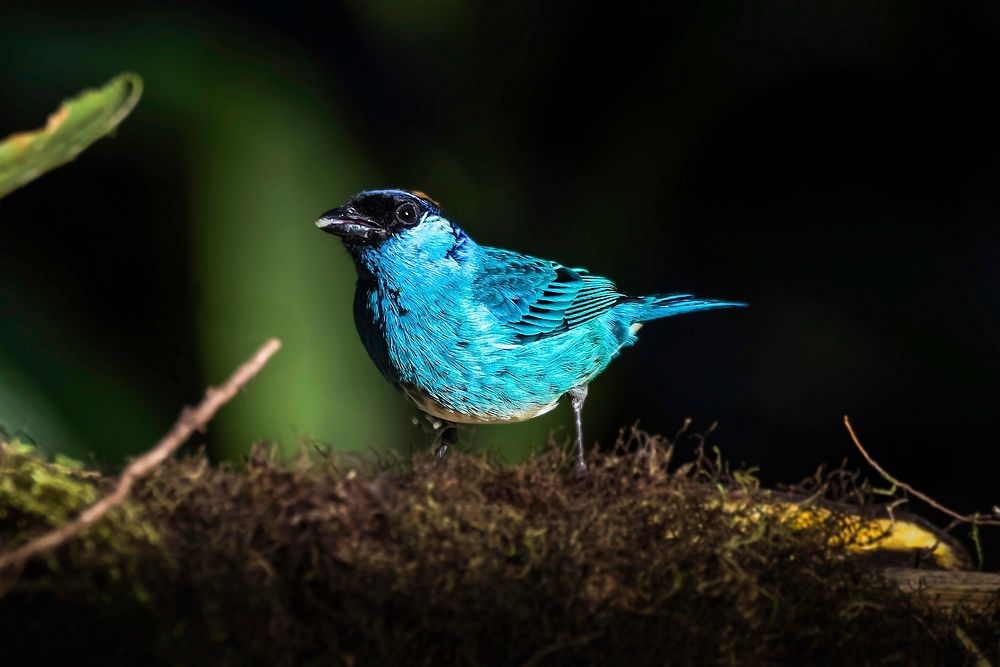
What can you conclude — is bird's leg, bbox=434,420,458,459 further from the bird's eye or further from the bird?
the bird's eye

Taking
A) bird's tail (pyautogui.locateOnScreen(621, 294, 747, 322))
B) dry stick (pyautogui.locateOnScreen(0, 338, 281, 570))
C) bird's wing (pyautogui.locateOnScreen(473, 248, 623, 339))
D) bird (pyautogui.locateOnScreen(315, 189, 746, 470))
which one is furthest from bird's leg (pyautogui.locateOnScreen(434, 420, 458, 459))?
dry stick (pyautogui.locateOnScreen(0, 338, 281, 570))

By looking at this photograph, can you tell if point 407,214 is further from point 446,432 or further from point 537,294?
point 446,432

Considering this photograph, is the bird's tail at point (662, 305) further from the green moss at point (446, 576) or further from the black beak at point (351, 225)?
the green moss at point (446, 576)

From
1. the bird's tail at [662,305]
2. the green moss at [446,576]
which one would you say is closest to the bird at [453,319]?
the bird's tail at [662,305]

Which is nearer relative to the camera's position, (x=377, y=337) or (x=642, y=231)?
(x=377, y=337)

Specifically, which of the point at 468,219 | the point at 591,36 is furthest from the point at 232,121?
the point at 591,36

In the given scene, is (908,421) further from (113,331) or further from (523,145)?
(113,331)
